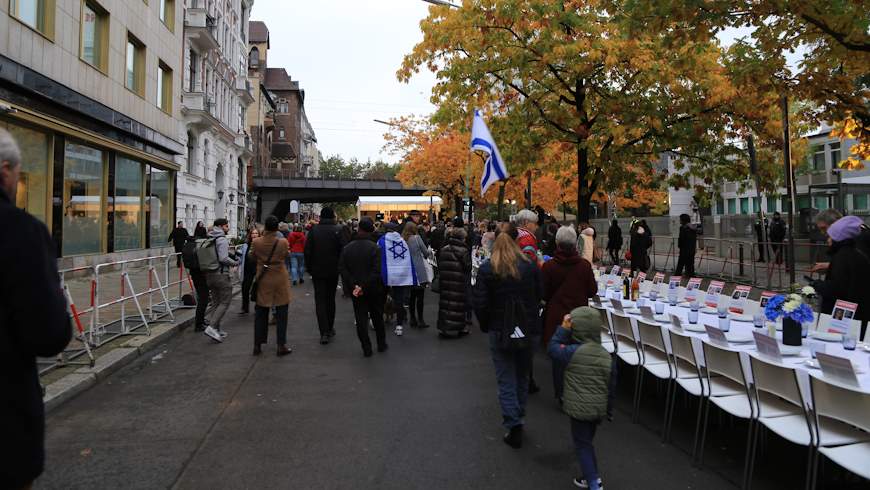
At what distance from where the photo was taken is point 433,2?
44.2 feet

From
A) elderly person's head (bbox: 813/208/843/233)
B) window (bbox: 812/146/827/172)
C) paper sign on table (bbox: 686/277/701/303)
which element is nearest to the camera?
elderly person's head (bbox: 813/208/843/233)

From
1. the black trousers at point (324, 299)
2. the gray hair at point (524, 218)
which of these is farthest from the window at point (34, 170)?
the gray hair at point (524, 218)

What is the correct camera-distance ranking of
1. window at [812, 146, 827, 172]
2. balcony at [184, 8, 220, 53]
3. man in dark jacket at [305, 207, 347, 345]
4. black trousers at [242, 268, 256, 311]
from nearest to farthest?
man in dark jacket at [305, 207, 347, 345] → black trousers at [242, 268, 256, 311] → balcony at [184, 8, 220, 53] → window at [812, 146, 827, 172]

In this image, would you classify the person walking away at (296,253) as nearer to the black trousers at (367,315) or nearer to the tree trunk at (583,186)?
the tree trunk at (583,186)

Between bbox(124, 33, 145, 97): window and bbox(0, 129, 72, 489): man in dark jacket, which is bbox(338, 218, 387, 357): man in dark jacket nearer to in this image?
bbox(0, 129, 72, 489): man in dark jacket

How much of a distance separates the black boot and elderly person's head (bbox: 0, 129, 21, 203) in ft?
12.3

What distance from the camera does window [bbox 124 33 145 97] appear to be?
1991 centimetres

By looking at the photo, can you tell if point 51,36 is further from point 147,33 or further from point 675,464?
point 675,464

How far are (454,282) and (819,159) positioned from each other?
4404 cm

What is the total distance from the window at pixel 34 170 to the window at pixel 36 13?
2486 mm

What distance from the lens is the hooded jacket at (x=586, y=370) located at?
374cm

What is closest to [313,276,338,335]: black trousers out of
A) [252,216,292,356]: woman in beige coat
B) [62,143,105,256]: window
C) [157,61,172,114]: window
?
[252,216,292,356]: woman in beige coat

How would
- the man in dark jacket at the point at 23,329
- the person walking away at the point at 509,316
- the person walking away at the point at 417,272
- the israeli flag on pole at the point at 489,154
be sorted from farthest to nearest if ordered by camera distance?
the person walking away at the point at 417,272 → the israeli flag on pole at the point at 489,154 → the person walking away at the point at 509,316 → the man in dark jacket at the point at 23,329

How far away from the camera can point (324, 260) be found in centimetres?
866
